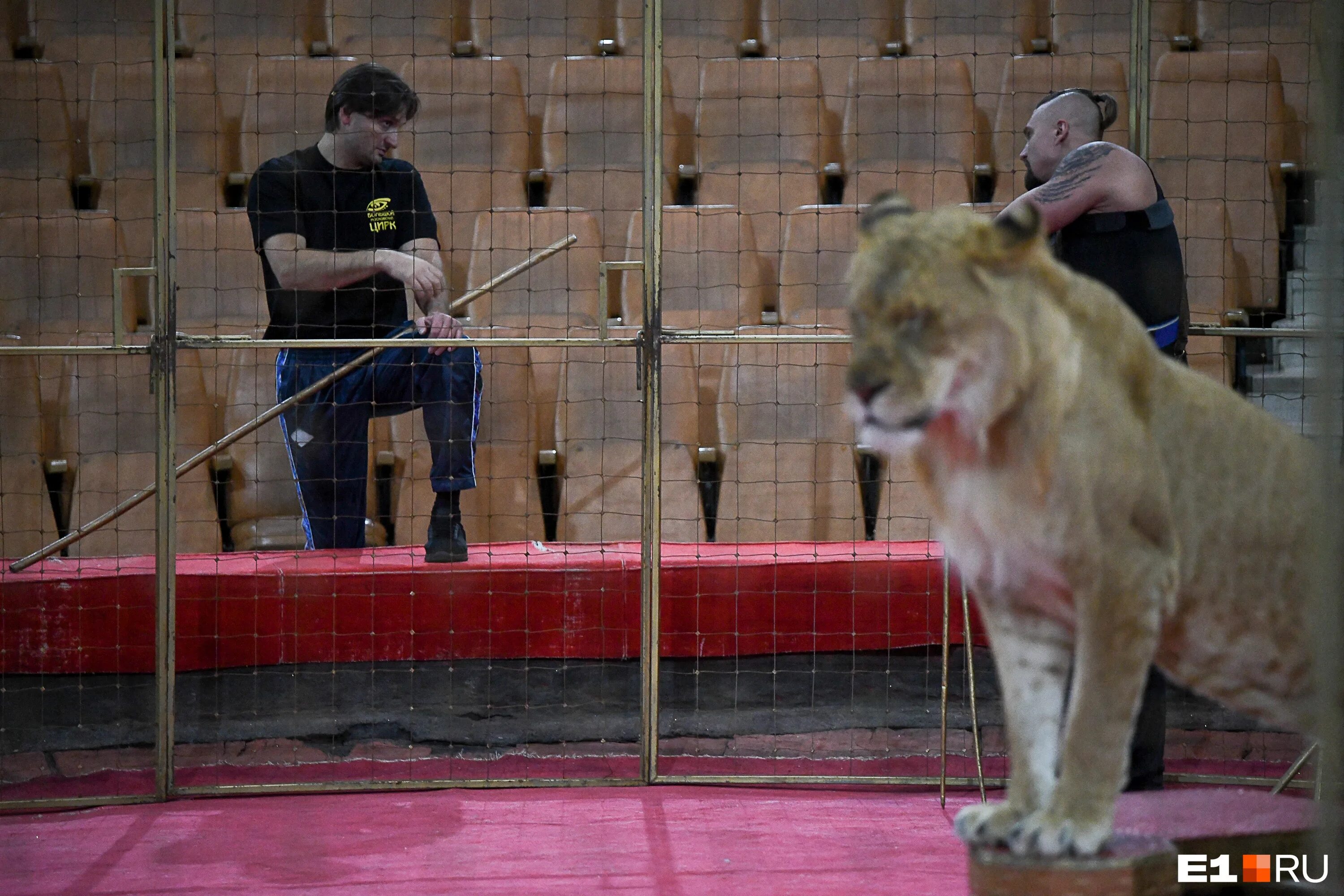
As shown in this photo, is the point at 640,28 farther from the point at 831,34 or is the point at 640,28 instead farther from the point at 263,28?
the point at 263,28

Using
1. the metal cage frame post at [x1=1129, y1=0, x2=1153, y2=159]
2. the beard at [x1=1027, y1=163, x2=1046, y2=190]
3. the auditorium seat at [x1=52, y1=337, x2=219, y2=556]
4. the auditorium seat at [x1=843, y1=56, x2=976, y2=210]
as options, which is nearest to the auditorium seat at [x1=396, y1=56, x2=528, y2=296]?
the auditorium seat at [x1=52, y1=337, x2=219, y2=556]

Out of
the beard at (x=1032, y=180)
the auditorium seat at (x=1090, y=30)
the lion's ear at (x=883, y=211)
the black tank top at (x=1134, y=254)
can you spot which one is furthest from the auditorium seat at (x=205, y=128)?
the lion's ear at (x=883, y=211)

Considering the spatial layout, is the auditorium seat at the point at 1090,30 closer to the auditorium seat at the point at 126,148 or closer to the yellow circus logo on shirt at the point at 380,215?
the yellow circus logo on shirt at the point at 380,215

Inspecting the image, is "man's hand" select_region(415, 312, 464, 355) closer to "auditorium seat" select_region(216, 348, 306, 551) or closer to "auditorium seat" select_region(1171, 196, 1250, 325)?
"auditorium seat" select_region(216, 348, 306, 551)

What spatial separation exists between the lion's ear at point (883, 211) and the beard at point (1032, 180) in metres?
1.46

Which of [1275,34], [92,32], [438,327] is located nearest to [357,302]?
[438,327]

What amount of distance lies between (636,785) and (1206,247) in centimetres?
289

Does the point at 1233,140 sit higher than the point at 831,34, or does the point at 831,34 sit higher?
the point at 831,34

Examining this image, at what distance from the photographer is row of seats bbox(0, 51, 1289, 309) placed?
530 cm

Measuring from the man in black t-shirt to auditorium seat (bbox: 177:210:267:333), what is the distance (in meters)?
0.75

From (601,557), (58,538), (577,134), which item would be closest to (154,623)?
(58,538)

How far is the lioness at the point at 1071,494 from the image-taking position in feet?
4.48

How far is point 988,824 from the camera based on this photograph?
1634 mm

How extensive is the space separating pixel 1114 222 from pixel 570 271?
285cm
